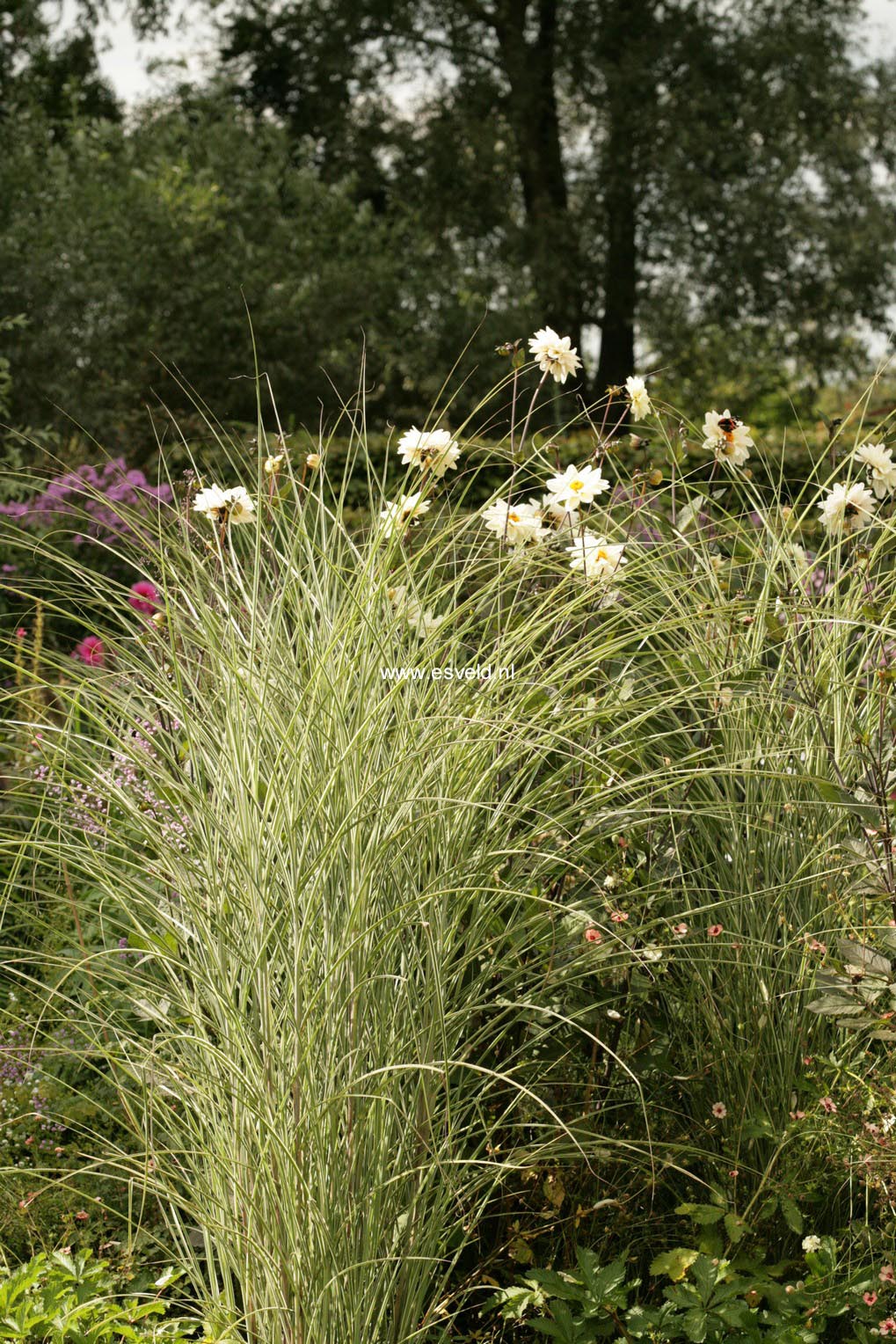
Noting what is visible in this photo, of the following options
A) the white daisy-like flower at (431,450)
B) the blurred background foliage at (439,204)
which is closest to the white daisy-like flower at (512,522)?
the white daisy-like flower at (431,450)

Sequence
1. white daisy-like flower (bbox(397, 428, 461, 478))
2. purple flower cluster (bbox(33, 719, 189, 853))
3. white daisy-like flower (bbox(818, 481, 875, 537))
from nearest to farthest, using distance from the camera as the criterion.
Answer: purple flower cluster (bbox(33, 719, 189, 853)), white daisy-like flower (bbox(397, 428, 461, 478)), white daisy-like flower (bbox(818, 481, 875, 537))

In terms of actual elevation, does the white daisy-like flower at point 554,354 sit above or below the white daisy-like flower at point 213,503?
above

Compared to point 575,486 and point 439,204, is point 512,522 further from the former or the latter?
point 439,204

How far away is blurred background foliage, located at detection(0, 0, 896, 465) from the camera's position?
10289mm

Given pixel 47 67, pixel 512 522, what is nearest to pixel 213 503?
pixel 512 522

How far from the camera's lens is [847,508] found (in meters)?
2.66

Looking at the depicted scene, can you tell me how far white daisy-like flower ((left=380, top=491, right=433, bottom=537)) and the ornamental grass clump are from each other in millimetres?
11

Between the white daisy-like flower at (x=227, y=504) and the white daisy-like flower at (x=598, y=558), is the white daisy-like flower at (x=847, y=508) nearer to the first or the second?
the white daisy-like flower at (x=598, y=558)

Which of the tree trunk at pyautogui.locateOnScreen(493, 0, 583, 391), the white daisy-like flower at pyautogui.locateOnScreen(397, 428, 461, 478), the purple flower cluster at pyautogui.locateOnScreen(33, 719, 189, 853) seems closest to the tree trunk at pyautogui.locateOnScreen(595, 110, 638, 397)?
the tree trunk at pyautogui.locateOnScreen(493, 0, 583, 391)

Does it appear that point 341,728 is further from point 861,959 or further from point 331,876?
point 861,959

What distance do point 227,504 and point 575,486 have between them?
685 mm

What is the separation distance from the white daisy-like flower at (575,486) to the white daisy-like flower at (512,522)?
0.23 ft

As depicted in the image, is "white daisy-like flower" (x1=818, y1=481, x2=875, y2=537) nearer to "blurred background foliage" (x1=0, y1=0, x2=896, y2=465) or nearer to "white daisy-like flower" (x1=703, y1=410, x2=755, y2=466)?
"white daisy-like flower" (x1=703, y1=410, x2=755, y2=466)

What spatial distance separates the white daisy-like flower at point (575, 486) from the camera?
8.20 feet
